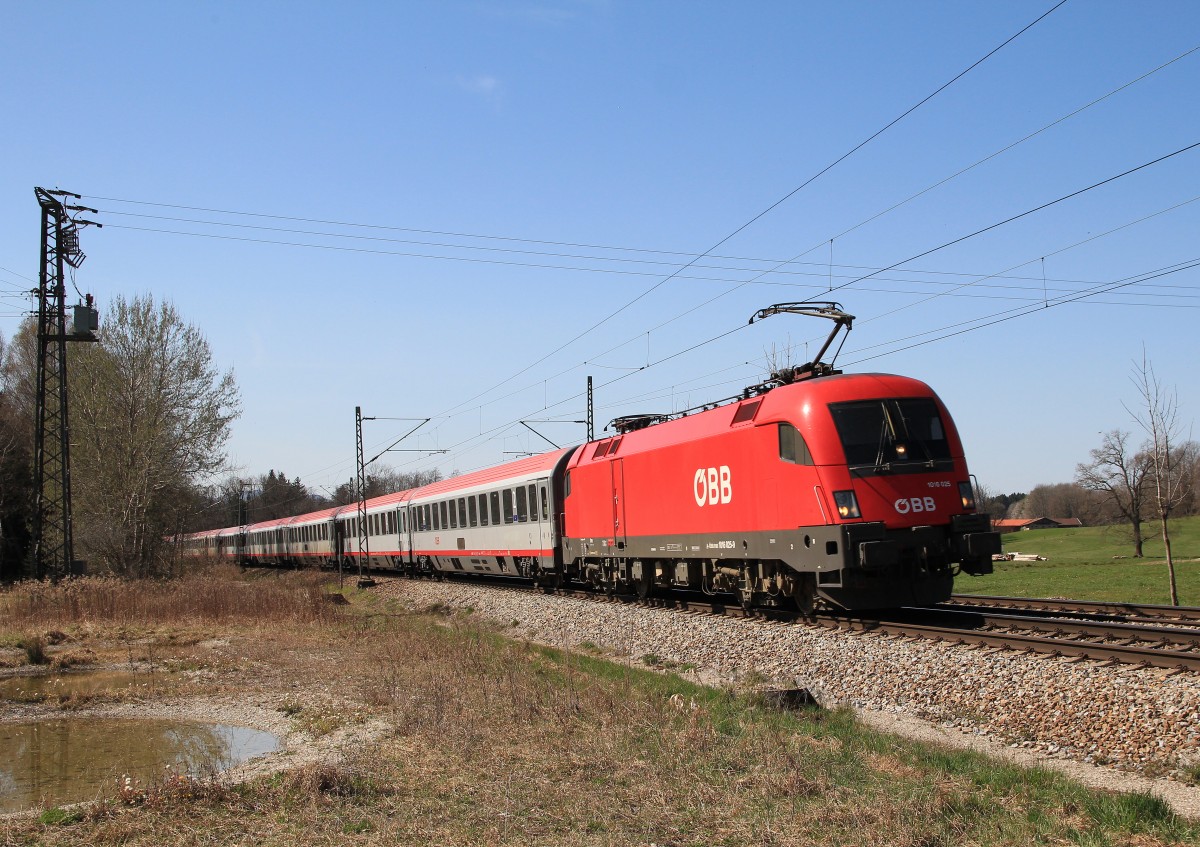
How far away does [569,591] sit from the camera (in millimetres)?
25375

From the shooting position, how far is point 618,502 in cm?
2150

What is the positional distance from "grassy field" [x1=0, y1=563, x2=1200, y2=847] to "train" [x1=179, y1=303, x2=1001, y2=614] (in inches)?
132

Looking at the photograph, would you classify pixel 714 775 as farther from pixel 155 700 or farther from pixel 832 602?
pixel 155 700

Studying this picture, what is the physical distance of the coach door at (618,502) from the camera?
21.2 m

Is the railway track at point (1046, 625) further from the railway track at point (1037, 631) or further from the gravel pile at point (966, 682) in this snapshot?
the gravel pile at point (966, 682)

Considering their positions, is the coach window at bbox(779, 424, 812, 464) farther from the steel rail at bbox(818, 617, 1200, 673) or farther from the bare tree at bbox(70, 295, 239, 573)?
the bare tree at bbox(70, 295, 239, 573)

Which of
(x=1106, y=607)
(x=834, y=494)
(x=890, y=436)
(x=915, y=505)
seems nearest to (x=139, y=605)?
(x=834, y=494)

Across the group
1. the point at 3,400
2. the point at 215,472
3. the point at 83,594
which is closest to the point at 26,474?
the point at 3,400

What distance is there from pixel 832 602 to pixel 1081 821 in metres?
8.51

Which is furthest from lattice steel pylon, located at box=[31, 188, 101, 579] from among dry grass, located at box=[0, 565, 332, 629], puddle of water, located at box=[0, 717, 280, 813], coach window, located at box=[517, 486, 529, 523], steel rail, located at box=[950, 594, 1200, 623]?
steel rail, located at box=[950, 594, 1200, 623]

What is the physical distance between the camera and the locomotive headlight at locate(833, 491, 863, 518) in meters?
13.5

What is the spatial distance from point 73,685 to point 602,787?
35.3 feet

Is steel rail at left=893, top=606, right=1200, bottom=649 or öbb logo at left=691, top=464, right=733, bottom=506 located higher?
öbb logo at left=691, top=464, right=733, bottom=506

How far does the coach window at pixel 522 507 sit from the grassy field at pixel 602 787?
1411cm
